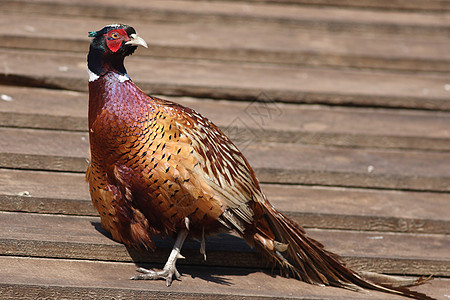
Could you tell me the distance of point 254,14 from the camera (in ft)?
20.5

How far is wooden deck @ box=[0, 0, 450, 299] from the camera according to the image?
12.7 feet

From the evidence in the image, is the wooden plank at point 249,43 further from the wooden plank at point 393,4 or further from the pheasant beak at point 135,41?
the pheasant beak at point 135,41

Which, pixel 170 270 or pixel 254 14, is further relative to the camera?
pixel 254 14

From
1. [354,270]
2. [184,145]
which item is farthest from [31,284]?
[354,270]

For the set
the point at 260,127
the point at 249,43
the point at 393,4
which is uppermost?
the point at 393,4

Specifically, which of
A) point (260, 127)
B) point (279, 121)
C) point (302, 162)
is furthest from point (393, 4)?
point (302, 162)

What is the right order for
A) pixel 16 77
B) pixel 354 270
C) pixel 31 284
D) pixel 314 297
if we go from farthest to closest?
pixel 16 77, pixel 354 270, pixel 314 297, pixel 31 284

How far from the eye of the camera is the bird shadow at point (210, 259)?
389 cm

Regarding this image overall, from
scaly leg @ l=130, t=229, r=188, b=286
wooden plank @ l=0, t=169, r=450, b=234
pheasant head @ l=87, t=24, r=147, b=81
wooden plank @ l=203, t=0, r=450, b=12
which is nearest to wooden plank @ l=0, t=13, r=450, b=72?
wooden plank @ l=203, t=0, r=450, b=12

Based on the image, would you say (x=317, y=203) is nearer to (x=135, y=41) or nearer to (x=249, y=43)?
(x=135, y=41)

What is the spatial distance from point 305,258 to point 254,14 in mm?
3102

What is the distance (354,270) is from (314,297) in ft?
1.42

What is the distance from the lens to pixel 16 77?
204 inches

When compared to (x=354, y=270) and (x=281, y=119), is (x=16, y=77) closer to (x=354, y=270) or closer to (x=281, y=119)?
(x=281, y=119)
